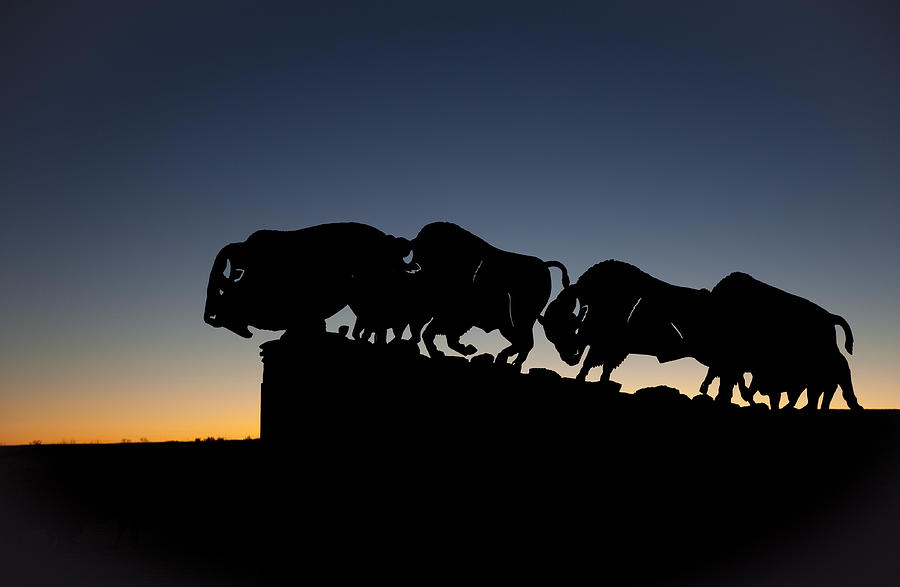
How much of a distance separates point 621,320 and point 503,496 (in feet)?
12.3

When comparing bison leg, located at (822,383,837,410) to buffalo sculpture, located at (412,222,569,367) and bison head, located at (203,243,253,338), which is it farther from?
bison head, located at (203,243,253,338)

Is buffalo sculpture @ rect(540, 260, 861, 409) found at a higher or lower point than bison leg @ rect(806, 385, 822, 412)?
higher

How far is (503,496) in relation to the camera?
7.50m

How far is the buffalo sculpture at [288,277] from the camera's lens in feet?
27.1

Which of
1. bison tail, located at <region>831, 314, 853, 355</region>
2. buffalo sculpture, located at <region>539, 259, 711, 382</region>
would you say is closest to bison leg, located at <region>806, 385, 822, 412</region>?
bison tail, located at <region>831, 314, 853, 355</region>

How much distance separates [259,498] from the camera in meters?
7.77

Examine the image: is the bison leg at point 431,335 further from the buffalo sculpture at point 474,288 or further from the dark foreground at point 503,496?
the dark foreground at point 503,496

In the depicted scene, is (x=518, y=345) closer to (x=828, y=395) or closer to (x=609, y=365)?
(x=609, y=365)

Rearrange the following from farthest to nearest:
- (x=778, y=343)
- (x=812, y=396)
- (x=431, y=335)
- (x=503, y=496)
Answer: (x=812, y=396) < (x=778, y=343) < (x=431, y=335) < (x=503, y=496)

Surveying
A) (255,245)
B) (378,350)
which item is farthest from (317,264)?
(378,350)

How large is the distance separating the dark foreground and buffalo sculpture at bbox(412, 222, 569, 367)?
94 cm

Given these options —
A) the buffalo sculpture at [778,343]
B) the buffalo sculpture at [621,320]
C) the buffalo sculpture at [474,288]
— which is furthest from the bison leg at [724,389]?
the buffalo sculpture at [474,288]

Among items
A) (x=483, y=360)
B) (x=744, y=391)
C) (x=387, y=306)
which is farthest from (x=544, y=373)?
(x=744, y=391)

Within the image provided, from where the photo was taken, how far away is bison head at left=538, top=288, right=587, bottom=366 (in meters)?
9.95
